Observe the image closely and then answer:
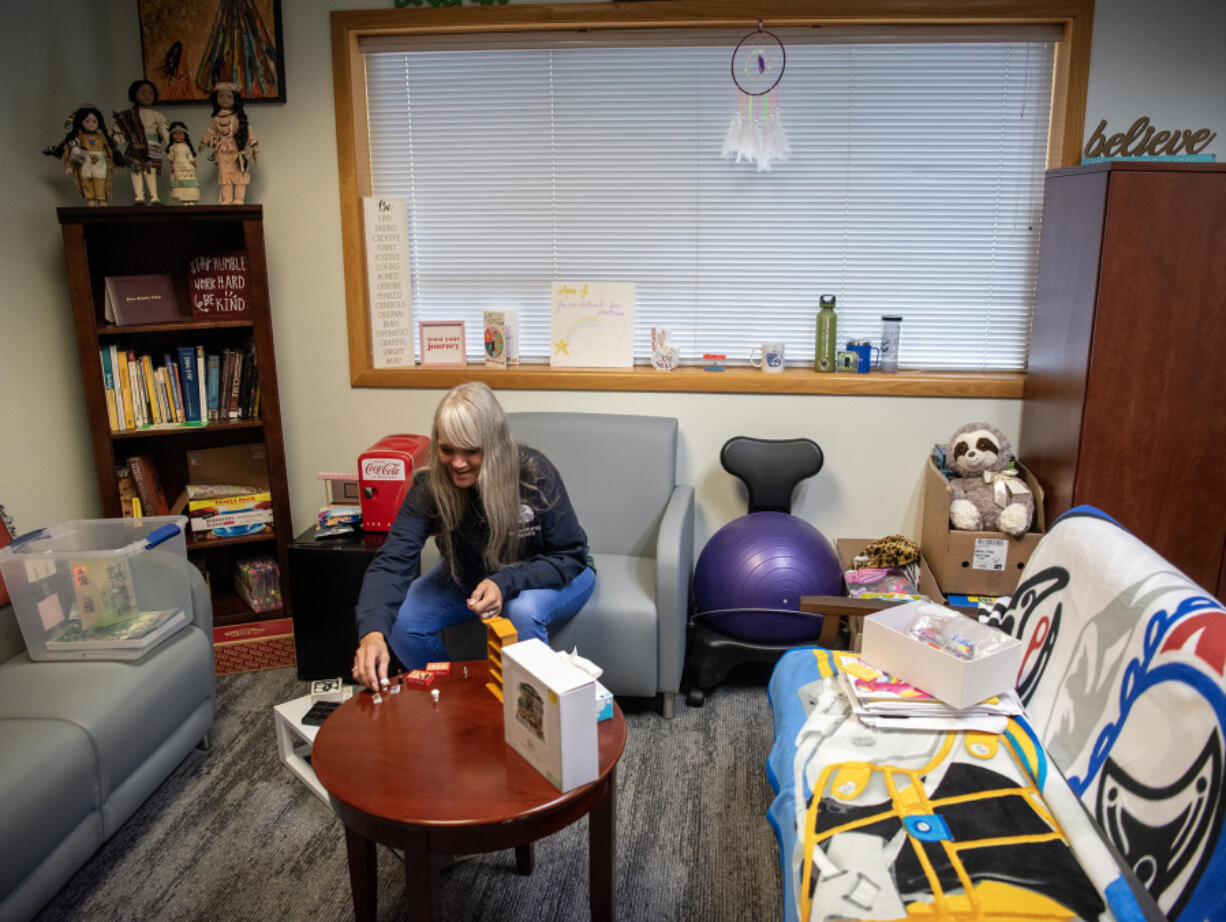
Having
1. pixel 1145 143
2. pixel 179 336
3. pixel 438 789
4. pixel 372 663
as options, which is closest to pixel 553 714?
pixel 438 789

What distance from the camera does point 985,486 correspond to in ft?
8.70

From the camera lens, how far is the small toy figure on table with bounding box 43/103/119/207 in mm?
2674

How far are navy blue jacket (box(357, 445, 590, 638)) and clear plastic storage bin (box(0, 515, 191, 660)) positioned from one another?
0.61 meters

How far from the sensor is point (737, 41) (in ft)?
9.66

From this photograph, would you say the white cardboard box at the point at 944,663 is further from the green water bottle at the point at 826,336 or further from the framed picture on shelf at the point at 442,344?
the framed picture on shelf at the point at 442,344

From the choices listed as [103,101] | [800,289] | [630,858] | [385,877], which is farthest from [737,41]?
[385,877]

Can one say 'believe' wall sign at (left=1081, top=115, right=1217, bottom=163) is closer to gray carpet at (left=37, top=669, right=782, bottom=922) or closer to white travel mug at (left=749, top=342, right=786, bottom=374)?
white travel mug at (left=749, top=342, right=786, bottom=374)

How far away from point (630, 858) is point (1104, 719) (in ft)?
3.58

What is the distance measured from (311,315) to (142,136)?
2.54 ft

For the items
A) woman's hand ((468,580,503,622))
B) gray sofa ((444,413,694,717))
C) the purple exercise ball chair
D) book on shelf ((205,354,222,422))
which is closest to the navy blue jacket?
woman's hand ((468,580,503,622))

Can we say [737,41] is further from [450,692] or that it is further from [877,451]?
[450,692]

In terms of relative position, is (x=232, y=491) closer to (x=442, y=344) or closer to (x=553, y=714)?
(x=442, y=344)

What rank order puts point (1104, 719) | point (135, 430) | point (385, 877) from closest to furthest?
point (1104, 719) → point (385, 877) → point (135, 430)

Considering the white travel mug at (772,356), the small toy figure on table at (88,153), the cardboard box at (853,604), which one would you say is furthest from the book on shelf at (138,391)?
the cardboard box at (853,604)
